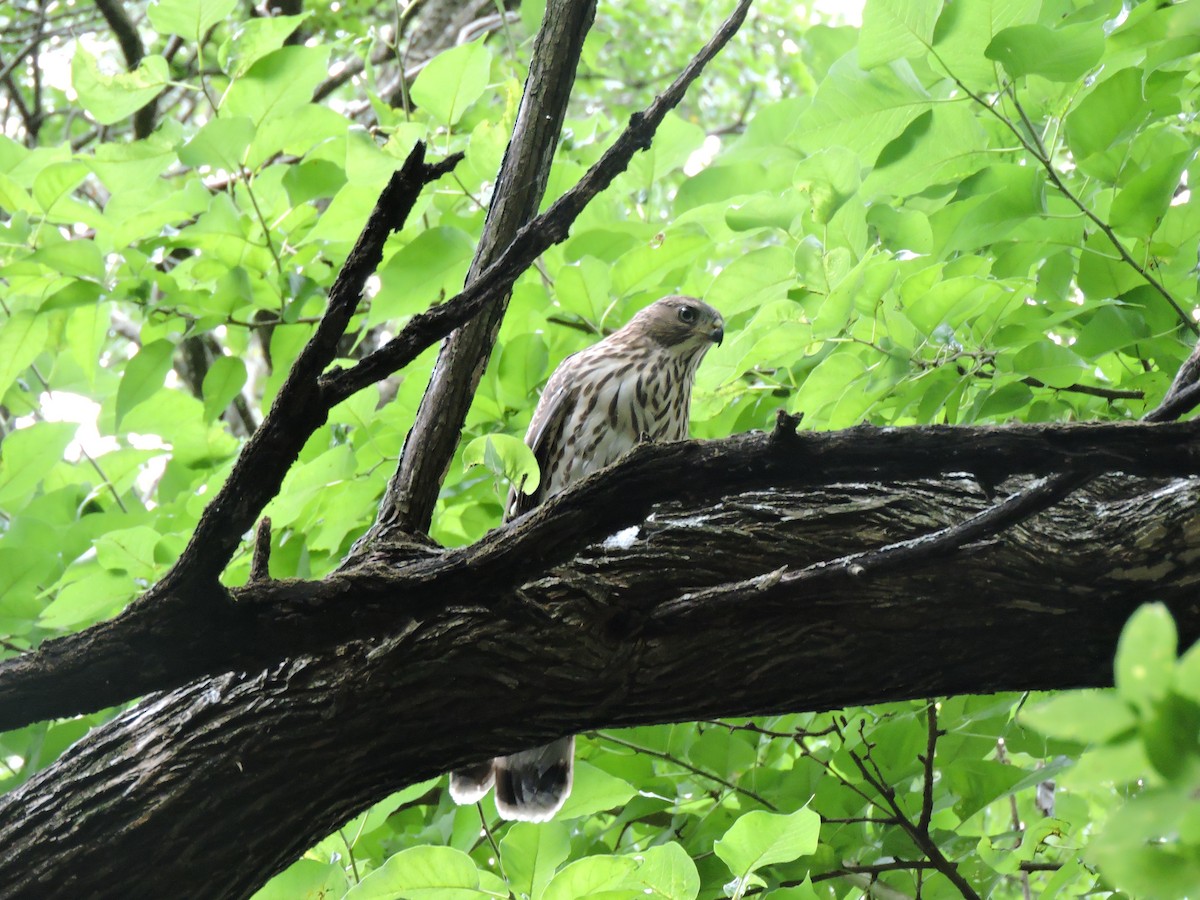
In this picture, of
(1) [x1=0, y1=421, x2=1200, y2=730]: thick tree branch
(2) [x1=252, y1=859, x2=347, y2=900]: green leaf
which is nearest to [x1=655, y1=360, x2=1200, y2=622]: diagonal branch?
(1) [x1=0, y1=421, x2=1200, y2=730]: thick tree branch

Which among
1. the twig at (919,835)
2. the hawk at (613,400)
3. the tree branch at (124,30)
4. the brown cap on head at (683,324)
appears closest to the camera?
the twig at (919,835)

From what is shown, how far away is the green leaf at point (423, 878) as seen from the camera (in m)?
2.12

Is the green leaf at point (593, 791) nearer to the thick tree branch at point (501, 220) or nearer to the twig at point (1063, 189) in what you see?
the thick tree branch at point (501, 220)

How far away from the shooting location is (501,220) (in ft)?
8.12

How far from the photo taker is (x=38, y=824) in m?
1.88

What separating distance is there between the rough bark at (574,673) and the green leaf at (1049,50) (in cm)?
84

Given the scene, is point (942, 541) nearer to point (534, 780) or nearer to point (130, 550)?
point (534, 780)

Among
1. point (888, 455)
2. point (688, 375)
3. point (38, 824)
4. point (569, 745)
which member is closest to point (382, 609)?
point (38, 824)

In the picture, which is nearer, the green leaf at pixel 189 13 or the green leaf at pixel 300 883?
the green leaf at pixel 300 883

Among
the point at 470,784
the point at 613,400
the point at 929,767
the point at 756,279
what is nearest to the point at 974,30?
the point at 756,279

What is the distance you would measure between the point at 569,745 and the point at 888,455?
70.7 inches

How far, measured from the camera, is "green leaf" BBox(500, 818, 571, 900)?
2357 millimetres

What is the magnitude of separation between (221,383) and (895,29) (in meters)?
2.00

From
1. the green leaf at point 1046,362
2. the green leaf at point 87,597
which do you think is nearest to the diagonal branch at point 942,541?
the green leaf at point 1046,362
